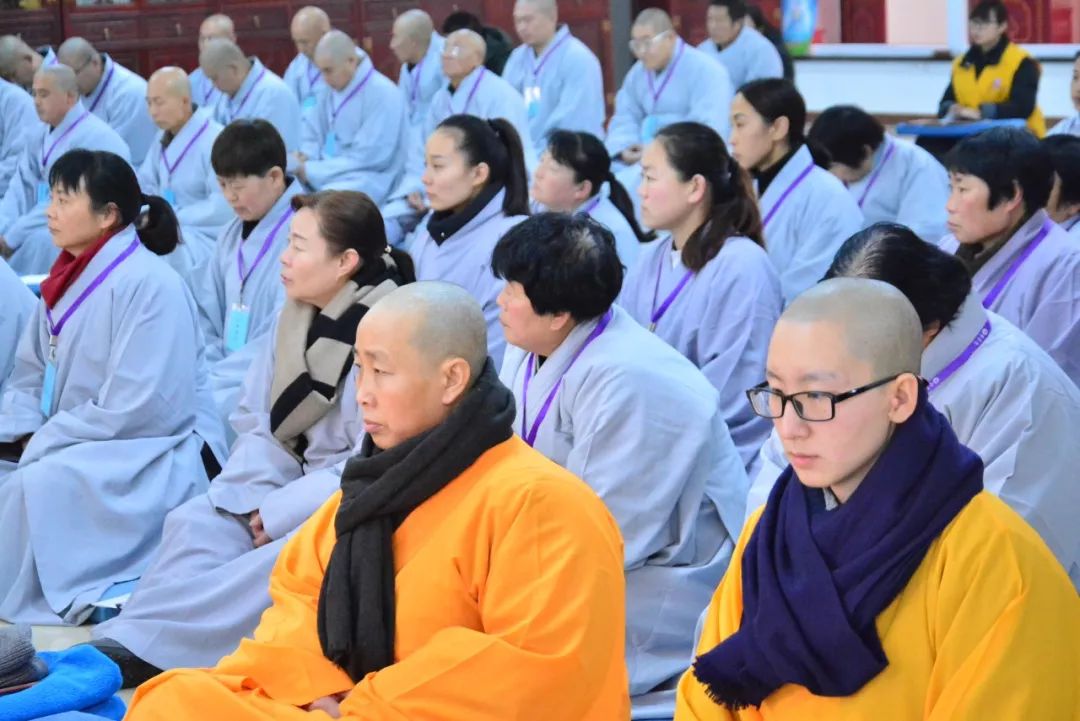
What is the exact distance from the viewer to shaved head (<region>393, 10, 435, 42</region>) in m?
9.80

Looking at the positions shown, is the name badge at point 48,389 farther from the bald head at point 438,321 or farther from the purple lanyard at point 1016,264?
the purple lanyard at point 1016,264

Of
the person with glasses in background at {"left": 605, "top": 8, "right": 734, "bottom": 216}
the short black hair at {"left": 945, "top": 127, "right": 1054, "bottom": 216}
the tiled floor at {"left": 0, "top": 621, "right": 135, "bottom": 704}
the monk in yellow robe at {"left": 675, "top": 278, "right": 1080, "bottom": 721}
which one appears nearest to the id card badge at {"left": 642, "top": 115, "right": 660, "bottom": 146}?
the person with glasses in background at {"left": 605, "top": 8, "right": 734, "bottom": 216}

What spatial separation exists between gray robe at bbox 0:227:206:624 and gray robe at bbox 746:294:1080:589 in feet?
6.89

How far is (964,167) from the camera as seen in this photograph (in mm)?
3818

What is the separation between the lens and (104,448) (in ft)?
14.4

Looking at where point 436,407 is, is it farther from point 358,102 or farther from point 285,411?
point 358,102

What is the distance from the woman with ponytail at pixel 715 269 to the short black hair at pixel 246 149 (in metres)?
1.41

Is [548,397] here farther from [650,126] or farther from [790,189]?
[650,126]

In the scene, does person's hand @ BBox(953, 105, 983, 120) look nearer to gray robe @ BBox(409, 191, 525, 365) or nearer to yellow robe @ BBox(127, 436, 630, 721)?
gray robe @ BBox(409, 191, 525, 365)

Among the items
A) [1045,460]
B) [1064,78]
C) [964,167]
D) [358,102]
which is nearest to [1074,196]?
[964,167]

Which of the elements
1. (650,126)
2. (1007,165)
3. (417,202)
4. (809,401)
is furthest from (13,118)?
(809,401)

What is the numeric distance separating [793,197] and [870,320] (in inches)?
132

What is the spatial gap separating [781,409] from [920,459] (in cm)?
19

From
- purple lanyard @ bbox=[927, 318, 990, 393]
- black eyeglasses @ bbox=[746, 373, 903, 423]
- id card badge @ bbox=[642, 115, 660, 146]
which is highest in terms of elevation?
black eyeglasses @ bbox=[746, 373, 903, 423]
